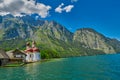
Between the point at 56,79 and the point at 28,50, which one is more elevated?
the point at 28,50

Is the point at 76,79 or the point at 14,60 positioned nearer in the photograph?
the point at 76,79

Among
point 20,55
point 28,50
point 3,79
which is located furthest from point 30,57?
point 3,79

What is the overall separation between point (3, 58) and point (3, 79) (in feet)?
199

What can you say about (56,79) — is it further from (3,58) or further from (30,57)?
(30,57)

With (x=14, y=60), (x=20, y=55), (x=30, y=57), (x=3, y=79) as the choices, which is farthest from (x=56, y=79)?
(x=30, y=57)

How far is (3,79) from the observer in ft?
175

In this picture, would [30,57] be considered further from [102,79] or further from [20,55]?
[102,79]

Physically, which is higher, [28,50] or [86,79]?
[28,50]

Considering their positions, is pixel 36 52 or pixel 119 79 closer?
pixel 119 79

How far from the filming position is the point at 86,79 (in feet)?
165

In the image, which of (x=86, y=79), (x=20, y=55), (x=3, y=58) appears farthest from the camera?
(x=20, y=55)

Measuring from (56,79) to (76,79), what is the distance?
450cm

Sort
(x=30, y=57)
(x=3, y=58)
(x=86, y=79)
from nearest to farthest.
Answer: (x=86, y=79) → (x=3, y=58) → (x=30, y=57)

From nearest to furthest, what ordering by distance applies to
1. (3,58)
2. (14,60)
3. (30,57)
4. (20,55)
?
(3,58), (14,60), (20,55), (30,57)
